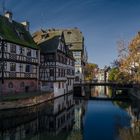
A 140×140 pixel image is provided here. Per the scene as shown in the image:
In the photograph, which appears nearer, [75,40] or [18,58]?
[18,58]

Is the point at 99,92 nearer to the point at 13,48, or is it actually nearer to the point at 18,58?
the point at 18,58

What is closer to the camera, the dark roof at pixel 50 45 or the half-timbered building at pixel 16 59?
the half-timbered building at pixel 16 59

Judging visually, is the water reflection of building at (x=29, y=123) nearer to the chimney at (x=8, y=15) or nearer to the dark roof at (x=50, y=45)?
the dark roof at (x=50, y=45)

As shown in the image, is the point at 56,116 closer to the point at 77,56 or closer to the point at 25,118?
the point at 25,118

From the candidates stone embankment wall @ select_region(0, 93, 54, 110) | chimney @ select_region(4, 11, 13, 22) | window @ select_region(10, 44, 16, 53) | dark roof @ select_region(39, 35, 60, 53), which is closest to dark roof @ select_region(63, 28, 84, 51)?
dark roof @ select_region(39, 35, 60, 53)

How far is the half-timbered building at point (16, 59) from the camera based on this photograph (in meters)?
32.0

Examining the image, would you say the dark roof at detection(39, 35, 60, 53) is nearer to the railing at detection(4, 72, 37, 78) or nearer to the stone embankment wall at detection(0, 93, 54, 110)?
the railing at detection(4, 72, 37, 78)

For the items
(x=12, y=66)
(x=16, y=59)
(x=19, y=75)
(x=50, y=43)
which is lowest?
(x=19, y=75)

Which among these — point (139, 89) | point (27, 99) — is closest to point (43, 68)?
point (27, 99)

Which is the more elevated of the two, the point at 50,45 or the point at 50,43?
the point at 50,43

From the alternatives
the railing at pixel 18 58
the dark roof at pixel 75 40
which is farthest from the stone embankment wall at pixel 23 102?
the dark roof at pixel 75 40

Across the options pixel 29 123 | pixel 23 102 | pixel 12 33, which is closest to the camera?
pixel 29 123

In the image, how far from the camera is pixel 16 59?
34625 millimetres

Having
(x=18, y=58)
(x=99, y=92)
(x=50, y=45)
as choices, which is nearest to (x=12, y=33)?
(x=18, y=58)
